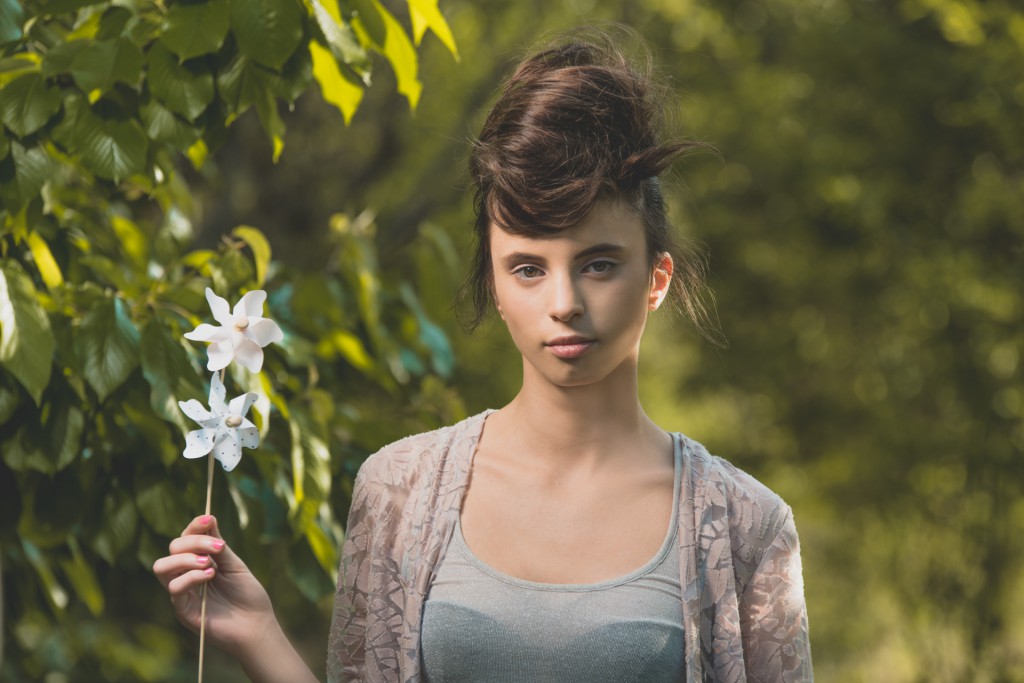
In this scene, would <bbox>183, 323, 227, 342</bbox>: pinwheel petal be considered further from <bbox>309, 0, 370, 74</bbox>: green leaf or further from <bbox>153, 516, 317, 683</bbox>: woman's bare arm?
<bbox>309, 0, 370, 74</bbox>: green leaf

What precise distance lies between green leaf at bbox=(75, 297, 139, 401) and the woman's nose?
84 centimetres

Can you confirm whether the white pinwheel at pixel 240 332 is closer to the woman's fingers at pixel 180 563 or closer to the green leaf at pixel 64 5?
the woman's fingers at pixel 180 563

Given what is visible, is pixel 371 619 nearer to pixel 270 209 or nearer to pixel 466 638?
pixel 466 638

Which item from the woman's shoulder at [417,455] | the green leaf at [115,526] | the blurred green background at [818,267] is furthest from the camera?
the blurred green background at [818,267]

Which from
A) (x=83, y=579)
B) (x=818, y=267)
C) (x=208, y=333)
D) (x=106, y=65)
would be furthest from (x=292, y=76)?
(x=818, y=267)

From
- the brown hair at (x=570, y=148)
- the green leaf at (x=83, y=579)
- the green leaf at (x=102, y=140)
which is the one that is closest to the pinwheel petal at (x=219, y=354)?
the brown hair at (x=570, y=148)

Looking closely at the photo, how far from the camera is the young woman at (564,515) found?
67.9 inches

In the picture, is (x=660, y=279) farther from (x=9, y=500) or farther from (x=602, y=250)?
(x=9, y=500)

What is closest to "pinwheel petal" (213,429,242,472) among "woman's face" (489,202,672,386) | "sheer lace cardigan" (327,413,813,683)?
→ "sheer lace cardigan" (327,413,813,683)

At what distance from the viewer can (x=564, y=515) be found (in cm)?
181

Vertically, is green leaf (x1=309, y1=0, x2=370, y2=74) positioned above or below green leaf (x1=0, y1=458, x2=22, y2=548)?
above

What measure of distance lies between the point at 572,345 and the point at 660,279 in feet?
0.73

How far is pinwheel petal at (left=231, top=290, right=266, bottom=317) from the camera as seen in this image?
5.77 ft

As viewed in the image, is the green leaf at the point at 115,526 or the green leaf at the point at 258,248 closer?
the green leaf at the point at 115,526
